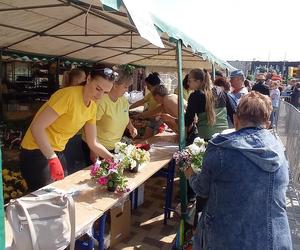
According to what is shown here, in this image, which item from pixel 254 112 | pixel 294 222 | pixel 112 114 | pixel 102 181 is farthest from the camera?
pixel 294 222

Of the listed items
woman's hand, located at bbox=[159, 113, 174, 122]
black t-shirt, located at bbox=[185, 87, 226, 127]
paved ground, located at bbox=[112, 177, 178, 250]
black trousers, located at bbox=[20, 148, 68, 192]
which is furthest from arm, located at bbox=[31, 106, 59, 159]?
woman's hand, located at bbox=[159, 113, 174, 122]

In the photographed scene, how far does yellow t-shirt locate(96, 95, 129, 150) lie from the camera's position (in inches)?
123

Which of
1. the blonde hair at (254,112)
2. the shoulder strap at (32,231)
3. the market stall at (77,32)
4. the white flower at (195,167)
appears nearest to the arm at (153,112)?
the market stall at (77,32)

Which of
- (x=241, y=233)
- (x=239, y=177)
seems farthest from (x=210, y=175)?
(x=241, y=233)

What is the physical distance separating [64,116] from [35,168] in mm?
457

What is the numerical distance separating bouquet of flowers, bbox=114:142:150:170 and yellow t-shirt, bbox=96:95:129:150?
42 centimetres

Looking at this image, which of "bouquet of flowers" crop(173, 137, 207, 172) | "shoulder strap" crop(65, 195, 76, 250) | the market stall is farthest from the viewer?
the market stall

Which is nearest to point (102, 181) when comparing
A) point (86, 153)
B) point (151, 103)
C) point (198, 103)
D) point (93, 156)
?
point (93, 156)

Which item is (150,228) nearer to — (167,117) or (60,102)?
(167,117)

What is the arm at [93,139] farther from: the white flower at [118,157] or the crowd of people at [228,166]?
the white flower at [118,157]

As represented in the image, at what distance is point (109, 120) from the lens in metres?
3.16

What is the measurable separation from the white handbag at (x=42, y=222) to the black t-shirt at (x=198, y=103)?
2.31m

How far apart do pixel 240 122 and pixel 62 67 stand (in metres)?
9.68

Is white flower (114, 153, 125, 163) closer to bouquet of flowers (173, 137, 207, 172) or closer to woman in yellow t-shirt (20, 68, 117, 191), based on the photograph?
woman in yellow t-shirt (20, 68, 117, 191)
